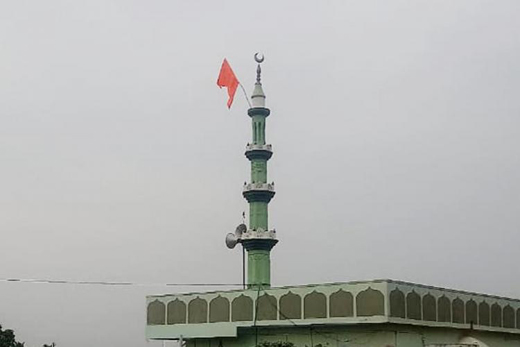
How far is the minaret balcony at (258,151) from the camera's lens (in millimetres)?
41875

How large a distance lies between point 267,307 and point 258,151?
13.0 meters

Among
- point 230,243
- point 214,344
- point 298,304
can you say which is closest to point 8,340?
point 230,243

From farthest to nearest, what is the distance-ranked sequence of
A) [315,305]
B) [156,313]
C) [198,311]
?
[156,313], [198,311], [315,305]

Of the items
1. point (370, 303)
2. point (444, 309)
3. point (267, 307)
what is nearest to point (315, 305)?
point (267, 307)

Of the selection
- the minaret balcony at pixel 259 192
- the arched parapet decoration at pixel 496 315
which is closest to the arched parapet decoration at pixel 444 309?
the arched parapet decoration at pixel 496 315

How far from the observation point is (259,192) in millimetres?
41375

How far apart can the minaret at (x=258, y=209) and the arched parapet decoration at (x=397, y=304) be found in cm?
1314

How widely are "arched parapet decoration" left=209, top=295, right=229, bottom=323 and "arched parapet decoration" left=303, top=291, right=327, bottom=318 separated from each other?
11.8ft

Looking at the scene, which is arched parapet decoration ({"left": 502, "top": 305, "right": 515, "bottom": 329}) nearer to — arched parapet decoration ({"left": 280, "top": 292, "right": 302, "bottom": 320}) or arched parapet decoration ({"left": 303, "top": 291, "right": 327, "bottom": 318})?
arched parapet decoration ({"left": 303, "top": 291, "right": 327, "bottom": 318})

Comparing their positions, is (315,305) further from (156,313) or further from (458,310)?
(156,313)

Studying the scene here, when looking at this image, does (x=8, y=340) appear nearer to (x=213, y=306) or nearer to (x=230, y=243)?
(x=230, y=243)

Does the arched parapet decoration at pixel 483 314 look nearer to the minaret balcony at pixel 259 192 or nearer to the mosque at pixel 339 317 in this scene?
the mosque at pixel 339 317

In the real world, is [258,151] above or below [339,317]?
above

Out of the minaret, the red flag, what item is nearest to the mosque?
the minaret
